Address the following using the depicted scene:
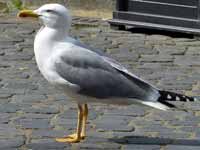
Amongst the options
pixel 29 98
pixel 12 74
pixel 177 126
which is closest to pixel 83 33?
pixel 12 74

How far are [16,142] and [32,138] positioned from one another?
178 millimetres

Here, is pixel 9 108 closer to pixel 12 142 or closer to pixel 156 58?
pixel 12 142

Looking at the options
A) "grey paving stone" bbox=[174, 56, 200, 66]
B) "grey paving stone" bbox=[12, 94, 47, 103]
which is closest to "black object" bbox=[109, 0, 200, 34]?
"grey paving stone" bbox=[174, 56, 200, 66]

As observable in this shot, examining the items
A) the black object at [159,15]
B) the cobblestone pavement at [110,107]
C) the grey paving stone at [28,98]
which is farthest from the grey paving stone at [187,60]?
the grey paving stone at [28,98]

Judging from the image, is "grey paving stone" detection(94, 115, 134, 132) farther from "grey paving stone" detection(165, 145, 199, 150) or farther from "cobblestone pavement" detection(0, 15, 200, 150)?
"grey paving stone" detection(165, 145, 199, 150)

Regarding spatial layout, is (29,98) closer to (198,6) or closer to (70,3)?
(198,6)

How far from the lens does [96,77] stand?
645cm

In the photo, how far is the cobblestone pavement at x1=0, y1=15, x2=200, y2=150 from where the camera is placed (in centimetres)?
664

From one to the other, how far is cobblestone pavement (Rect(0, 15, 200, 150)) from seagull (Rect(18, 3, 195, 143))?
15.1 inches

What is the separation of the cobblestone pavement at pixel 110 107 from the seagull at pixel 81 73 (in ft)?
1.26

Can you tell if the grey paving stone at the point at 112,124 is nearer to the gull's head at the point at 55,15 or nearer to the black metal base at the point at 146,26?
the gull's head at the point at 55,15

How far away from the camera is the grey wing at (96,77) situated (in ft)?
21.0

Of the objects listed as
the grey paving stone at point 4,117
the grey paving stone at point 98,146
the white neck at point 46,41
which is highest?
the white neck at point 46,41

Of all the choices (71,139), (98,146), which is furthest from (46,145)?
(98,146)
